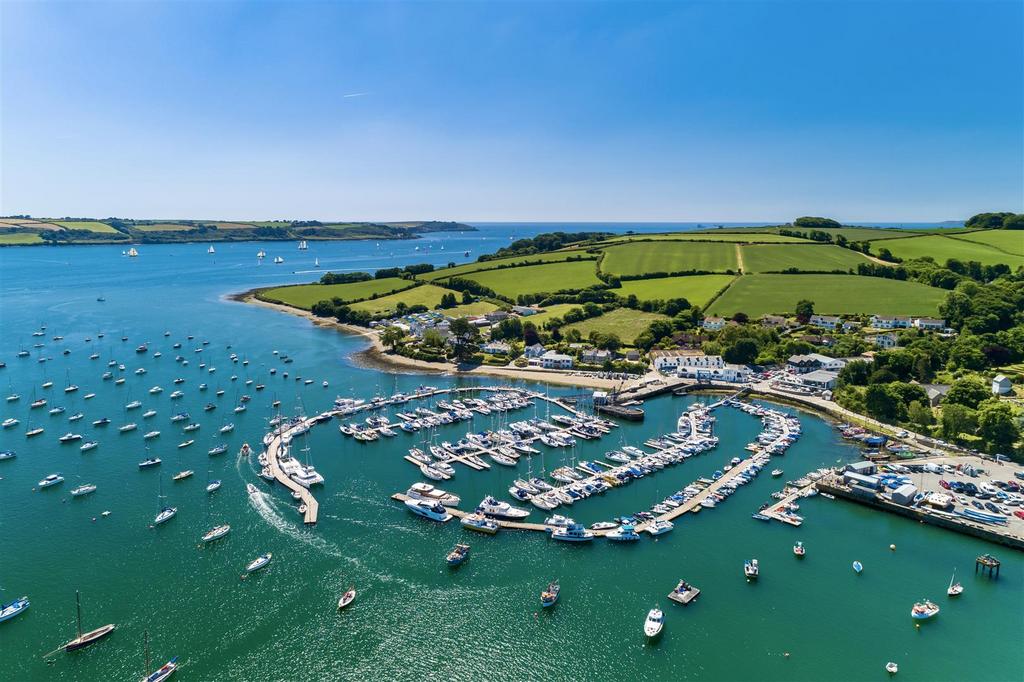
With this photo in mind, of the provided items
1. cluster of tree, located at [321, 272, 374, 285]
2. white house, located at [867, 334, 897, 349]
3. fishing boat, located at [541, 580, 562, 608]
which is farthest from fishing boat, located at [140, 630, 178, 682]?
cluster of tree, located at [321, 272, 374, 285]

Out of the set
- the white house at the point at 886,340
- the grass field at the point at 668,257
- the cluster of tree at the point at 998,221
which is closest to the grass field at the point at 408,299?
the grass field at the point at 668,257

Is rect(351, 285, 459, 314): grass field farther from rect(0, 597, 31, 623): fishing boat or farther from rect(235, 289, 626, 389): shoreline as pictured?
rect(0, 597, 31, 623): fishing boat

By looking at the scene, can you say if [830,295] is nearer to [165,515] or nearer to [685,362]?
[685,362]

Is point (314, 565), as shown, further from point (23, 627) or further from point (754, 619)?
point (754, 619)

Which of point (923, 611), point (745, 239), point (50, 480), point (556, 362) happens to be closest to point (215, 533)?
point (50, 480)

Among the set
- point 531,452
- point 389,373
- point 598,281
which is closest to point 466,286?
point 598,281

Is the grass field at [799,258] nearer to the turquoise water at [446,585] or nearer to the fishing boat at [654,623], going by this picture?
the turquoise water at [446,585]

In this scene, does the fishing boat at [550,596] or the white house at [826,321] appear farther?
the white house at [826,321]
